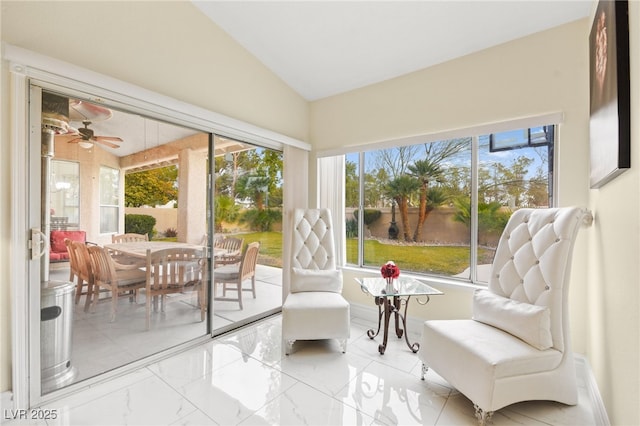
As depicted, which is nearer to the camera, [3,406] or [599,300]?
[3,406]

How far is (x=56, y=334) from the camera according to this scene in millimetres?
1898

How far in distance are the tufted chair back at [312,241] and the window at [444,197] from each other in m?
0.58

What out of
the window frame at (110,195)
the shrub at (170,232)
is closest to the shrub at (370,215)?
the shrub at (170,232)

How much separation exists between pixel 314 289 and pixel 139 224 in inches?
69.2

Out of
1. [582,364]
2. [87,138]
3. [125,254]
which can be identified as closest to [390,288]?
[582,364]

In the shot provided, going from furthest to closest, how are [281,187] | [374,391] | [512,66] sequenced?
[281,187] → [512,66] → [374,391]

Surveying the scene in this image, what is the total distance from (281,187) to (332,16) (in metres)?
1.93

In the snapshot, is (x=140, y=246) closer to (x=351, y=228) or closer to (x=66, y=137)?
(x=66, y=137)

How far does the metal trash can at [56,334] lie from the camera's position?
1.84 m

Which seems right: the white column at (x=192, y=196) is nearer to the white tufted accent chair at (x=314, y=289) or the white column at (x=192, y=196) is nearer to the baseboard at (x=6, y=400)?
the white tufted accent chair at (x=314, y=289)

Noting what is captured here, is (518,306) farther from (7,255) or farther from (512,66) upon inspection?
(7,255)

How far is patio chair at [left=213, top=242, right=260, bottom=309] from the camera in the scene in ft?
9.73

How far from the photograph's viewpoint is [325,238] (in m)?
3.25

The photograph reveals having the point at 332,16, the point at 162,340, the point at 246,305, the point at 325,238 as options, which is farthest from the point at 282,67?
the point at 162,340
